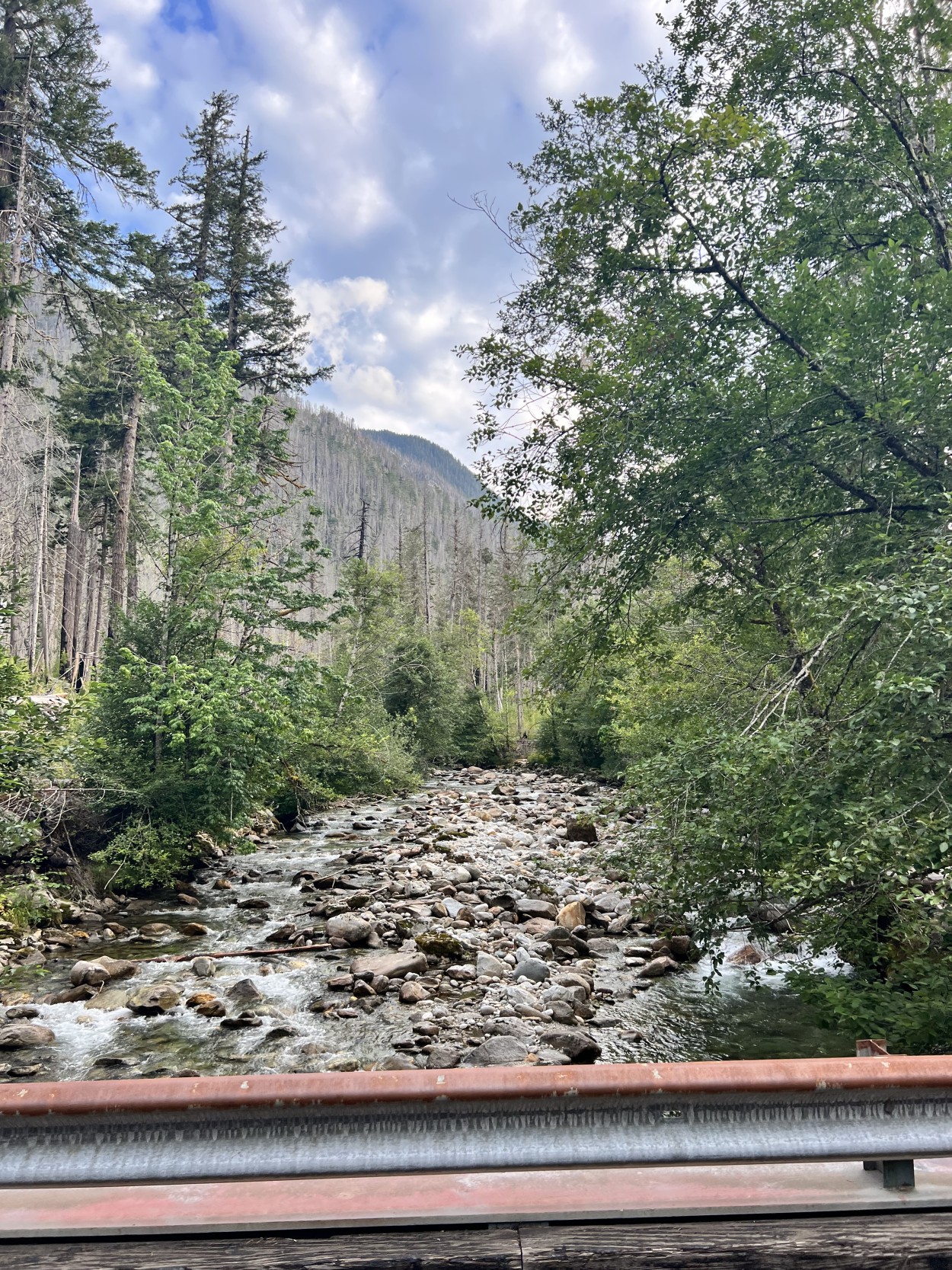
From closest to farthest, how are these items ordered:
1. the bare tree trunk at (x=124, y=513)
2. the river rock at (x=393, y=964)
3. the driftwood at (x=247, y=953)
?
the river rock at (x=393, y=964)
the driftwood at (x=247, y=953)
the bare tree trunk at (x=124, y=513)

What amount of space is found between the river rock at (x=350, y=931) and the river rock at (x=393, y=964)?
0.69 metres

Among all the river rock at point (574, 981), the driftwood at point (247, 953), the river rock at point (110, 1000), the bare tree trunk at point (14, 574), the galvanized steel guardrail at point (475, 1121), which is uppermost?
the bare tree trunk at point (14, 574)

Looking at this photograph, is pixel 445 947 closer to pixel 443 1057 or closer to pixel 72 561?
pixel 443 1057

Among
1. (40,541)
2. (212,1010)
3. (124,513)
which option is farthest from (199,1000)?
(40,541)

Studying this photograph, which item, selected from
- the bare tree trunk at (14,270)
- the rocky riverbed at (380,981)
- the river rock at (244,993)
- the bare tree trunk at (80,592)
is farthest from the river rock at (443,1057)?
the bare tree trunk at (80,592)

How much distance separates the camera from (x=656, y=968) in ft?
26.0

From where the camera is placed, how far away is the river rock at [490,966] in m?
7.82

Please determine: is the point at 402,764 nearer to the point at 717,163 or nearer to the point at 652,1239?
the point at 717,163

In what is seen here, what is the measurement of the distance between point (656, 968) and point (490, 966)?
1.85 metres

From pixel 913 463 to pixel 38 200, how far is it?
53.1ft

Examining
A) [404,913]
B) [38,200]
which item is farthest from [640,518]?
[38,200]

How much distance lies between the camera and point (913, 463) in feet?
23.3

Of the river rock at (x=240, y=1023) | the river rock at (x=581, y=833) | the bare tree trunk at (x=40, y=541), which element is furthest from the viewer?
the bare tree trunk at (x=40, y=541)

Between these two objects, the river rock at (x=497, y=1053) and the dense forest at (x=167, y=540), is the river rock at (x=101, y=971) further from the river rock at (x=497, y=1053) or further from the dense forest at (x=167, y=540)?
the river rock at (x=497, y=1053)
